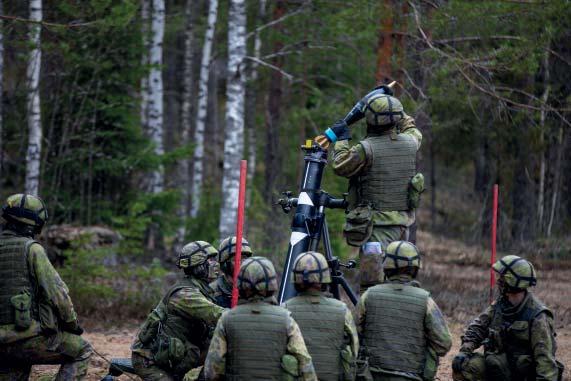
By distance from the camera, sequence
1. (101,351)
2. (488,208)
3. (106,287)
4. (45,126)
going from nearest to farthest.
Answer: (101,351)
(106,287)
(45,126)
(488,208)

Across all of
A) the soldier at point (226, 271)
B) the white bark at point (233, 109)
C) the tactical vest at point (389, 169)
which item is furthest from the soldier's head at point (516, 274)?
the white bark at point (233, 109)

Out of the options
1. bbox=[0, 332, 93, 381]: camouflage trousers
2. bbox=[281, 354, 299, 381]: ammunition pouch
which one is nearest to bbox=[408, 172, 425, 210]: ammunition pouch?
bbox=[281, 354, 299, 381]: ammunition pouch

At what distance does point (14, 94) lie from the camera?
14.1m

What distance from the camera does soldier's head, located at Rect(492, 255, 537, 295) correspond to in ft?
21.7

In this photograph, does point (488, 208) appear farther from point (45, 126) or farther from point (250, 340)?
point (250, 340)

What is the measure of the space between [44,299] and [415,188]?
3380mm

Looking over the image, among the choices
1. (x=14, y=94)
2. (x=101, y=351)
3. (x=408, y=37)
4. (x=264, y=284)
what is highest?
(x=408, y=37)

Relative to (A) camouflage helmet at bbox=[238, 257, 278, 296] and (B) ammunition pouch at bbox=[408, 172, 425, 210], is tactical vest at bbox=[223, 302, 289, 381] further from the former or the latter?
(B) ammunition pouch at bbox=[408, 172, 425, 210]

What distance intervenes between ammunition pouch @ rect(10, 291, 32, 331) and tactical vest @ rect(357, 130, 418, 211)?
3151mm

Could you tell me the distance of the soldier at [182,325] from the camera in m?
7.05

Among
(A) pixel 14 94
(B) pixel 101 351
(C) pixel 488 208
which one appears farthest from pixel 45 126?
(C) pixel 488 208

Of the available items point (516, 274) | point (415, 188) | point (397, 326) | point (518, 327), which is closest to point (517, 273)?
point (516, 274)

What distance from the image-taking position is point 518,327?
6680 millimetres

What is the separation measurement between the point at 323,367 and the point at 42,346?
236cm
